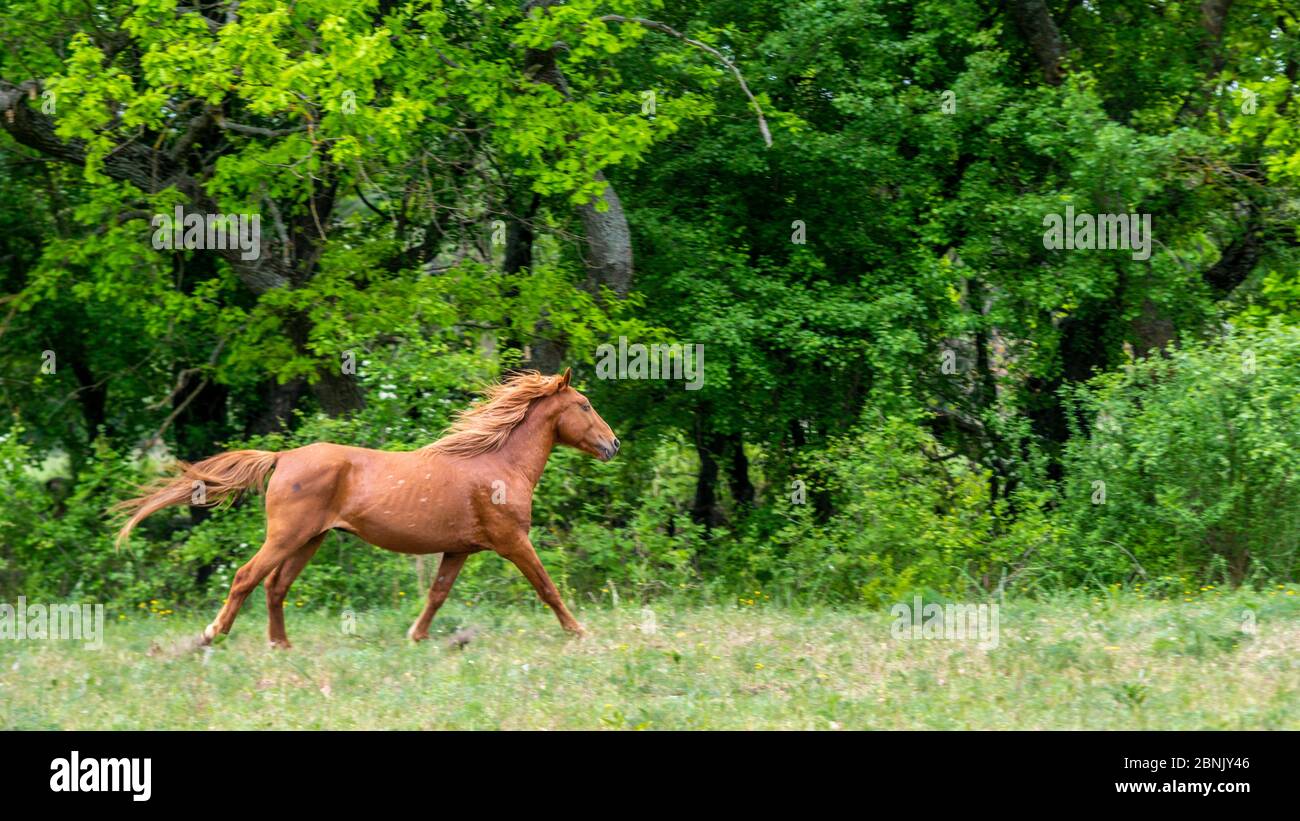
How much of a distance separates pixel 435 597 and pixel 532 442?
141 centimetres

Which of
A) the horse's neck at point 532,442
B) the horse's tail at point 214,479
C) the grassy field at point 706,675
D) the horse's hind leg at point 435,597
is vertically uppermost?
the horse's neck at point 532,442

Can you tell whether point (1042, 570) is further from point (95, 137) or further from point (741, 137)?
point (95, 137)

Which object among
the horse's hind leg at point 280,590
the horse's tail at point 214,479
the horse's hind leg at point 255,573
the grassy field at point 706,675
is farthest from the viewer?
the horse's tail at point 214,479

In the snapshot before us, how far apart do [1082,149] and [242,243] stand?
34.4 feet

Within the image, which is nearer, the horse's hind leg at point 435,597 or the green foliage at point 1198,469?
the horse's hind leg at point 435,597

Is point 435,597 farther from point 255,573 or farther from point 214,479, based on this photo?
point 214,479

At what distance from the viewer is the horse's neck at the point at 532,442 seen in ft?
34.2

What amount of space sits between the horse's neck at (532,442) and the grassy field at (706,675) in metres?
1.29

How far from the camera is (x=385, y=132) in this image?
14531 mm

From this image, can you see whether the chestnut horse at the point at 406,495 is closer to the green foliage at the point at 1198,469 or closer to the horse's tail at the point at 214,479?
the horse's tail at the point at 214,479

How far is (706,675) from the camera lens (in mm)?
8688

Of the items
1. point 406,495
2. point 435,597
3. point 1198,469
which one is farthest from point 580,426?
point 1198,469

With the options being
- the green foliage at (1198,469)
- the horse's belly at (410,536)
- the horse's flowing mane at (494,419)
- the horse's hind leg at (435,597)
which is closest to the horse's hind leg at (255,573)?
the horse's belly at (410,536)

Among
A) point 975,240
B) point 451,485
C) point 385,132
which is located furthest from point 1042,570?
point 385,132
